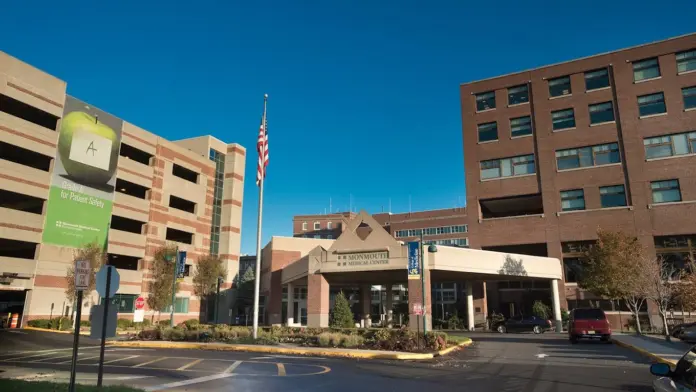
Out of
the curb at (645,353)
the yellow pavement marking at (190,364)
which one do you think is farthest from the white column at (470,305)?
the yellow pavement marking at (190,364)

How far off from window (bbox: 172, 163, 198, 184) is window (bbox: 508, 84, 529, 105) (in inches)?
1639

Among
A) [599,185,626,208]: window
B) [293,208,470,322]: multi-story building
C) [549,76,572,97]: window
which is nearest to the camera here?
[599,185,626,208]: window

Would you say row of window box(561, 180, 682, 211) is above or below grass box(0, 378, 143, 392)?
above

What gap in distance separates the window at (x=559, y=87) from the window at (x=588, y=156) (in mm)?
6377

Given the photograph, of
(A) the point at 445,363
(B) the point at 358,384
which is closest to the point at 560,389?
(B) the point at 358,384

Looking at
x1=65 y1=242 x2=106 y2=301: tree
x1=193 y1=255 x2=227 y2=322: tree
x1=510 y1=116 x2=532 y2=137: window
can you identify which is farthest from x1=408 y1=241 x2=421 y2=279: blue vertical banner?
x1=193 y1=255 x2=227 y2=322: tree

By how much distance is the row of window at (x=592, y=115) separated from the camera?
1805 inches

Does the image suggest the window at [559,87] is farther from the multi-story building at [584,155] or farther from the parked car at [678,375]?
the parked car at [678,375]

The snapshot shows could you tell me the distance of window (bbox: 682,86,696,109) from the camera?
4531 cm

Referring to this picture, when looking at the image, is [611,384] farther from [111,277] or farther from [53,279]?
[53,279]

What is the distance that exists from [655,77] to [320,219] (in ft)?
278

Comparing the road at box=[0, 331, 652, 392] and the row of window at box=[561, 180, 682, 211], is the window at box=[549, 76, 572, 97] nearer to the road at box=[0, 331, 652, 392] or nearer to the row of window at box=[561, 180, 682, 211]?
the row of window at box=[561, 180, 682, 211]

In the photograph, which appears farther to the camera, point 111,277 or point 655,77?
point 655,77

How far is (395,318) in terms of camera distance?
62.8 meters
